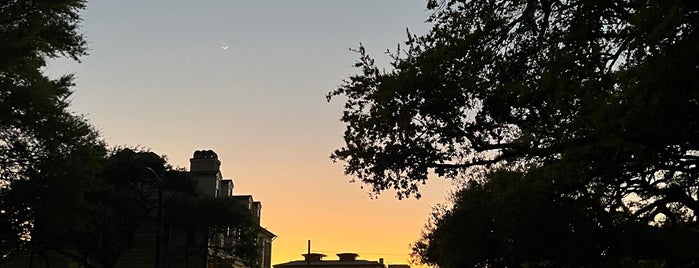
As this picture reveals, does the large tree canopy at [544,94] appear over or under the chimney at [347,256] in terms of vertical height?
under

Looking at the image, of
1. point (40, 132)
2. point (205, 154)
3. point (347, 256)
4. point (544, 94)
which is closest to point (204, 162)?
point (205, 154)

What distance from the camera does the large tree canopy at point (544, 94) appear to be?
32.2 ft

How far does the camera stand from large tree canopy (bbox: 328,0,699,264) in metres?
9.82

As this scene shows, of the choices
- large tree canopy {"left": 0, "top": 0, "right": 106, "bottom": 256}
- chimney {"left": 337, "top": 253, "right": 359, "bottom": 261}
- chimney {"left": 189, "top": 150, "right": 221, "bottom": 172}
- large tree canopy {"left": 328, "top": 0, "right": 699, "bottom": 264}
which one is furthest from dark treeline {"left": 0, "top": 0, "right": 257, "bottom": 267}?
chimney {"left": 337, "top": 253, "right": 359, "bottom": 261}

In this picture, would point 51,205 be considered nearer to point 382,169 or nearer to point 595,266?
point 382,169

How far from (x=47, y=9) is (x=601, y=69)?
2035 centimetres

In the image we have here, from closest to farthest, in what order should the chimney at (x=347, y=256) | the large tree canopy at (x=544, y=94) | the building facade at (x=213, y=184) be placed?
1. the large tree canopy at (x=544, y=94)
2. the building facade at (x=213, y=184)
3. the chimney at (x=347, y=256)

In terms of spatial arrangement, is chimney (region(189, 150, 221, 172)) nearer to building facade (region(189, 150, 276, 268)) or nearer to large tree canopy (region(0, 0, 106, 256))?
building facade (region(189, 150, 276, 268))

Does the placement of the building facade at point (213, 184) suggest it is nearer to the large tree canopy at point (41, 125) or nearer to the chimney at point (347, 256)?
the large tree canopy at point (41, 125)

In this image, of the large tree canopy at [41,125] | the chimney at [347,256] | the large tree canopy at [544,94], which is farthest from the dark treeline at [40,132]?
the chimney at [347,256]

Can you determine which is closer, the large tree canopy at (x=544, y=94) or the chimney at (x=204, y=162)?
the large tree canopy at (x=544, y=94)

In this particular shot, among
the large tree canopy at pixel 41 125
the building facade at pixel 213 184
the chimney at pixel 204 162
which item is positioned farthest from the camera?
the chimney at pixel 204 162

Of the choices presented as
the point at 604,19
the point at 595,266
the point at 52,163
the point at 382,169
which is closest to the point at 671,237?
the point at 595,266

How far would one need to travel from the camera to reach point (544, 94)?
13250mm
